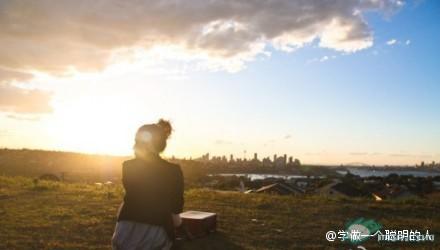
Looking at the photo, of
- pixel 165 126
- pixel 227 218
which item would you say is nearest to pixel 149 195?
pixel 165 126

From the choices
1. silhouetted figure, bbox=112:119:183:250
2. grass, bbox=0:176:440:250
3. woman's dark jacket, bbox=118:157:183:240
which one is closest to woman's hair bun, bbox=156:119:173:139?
silhouetted figure, bbox=112:119:183:250

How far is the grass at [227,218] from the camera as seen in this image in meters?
11.9

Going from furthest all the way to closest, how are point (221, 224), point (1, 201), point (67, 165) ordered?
point (67, 165), point (1, 201), point (221, 224)

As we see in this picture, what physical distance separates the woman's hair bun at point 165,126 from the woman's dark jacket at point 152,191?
33 centimetres

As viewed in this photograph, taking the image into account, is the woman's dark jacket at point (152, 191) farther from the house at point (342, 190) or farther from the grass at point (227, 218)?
the house at point (342, 190)

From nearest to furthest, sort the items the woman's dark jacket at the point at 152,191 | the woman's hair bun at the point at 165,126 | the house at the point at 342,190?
the woman's dark jacket at the point at 152,191
the woman's hair bun at the point at 165,126
the house at the point at 342,190

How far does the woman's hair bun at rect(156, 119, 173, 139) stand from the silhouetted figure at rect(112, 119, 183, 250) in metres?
0.02

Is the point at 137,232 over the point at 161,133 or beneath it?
beneath

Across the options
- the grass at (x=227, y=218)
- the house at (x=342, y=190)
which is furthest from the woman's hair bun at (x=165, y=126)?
the house at (x=342, y=190)

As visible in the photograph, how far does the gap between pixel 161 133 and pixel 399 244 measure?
372 inches

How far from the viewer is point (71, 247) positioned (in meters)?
11.0

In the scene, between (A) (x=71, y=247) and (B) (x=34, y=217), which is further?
(B) (x=34, y=217)

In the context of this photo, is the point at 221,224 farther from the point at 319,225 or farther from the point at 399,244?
the point at 399,244

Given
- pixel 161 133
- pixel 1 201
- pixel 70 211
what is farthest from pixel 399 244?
pixel 1 201
